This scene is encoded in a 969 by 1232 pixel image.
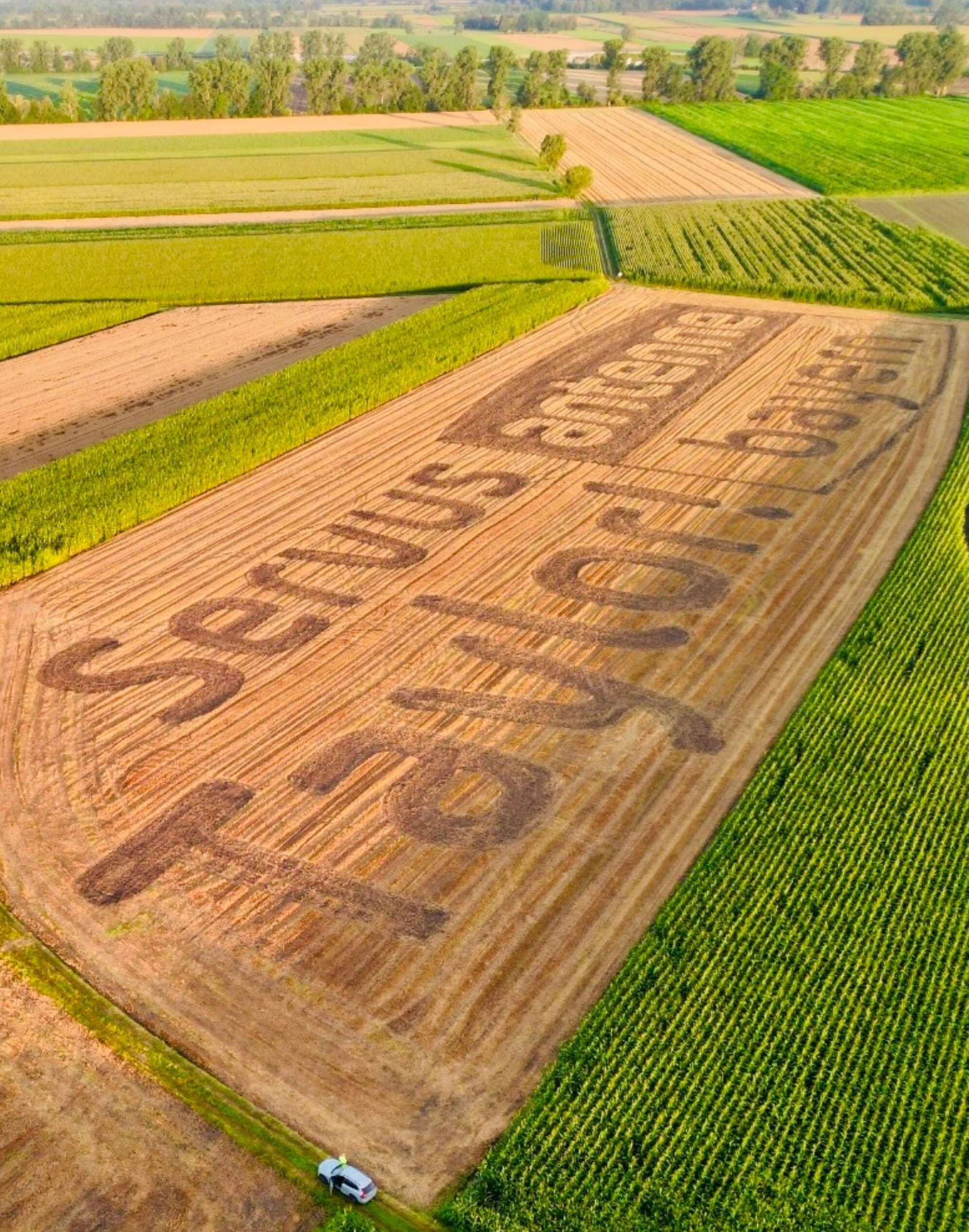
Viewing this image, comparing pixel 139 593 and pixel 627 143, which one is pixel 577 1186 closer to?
pixel 139 593

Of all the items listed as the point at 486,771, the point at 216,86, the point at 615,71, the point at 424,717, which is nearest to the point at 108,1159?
the point at 486,771

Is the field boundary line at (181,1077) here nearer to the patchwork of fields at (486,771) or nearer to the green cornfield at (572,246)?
the patchwork of fields at (486,771)

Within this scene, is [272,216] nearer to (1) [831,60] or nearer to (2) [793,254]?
(2) [793,254]

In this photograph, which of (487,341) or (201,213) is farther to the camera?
(201,213)

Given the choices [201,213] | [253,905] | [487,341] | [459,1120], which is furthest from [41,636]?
[201,213]

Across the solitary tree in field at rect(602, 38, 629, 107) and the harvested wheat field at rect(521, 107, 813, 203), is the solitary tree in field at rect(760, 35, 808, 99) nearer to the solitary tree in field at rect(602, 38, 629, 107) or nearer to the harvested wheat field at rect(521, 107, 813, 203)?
the solitary tree in field at rect(602, 38, 629, 107)

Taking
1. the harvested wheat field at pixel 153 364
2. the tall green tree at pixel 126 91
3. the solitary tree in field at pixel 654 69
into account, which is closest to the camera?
the harvested wheat field at pixel 153 364

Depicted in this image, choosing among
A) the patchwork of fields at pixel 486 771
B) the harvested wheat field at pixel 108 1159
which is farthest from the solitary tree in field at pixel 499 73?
the harvested wheat field at pixel 108 1159
